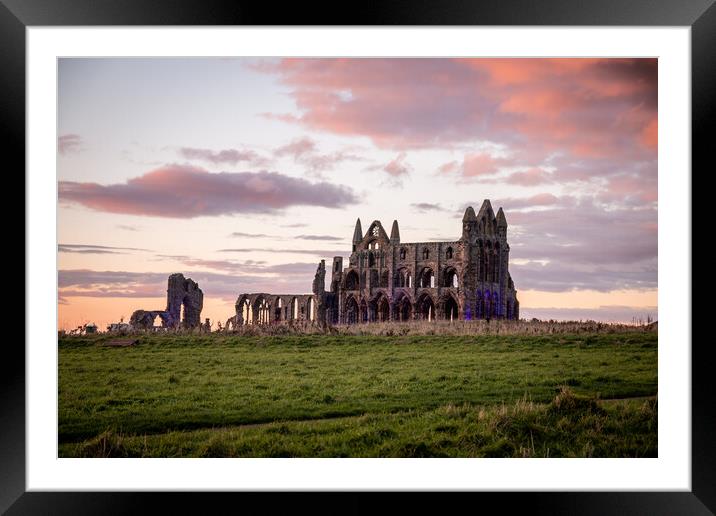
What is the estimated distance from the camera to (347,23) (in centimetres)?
980

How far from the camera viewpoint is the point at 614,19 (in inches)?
389

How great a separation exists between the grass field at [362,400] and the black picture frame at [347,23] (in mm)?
2220

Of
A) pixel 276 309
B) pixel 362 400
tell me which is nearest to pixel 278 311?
pixel 276 309

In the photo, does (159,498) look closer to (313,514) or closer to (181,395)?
(313,514)

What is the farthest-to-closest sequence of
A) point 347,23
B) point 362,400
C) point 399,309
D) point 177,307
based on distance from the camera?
1. point 399,309
2. point 177,307
3. point 362,400
4. point 347,23

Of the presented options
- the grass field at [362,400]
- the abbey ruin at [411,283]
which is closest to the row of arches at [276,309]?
the abbey ruin at [411,283]

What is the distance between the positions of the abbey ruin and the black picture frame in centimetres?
4080

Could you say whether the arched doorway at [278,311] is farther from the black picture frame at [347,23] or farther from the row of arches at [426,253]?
the black picture frame at [347,23]

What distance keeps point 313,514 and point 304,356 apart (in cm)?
1374

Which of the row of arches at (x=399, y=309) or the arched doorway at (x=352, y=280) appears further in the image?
the arched doorway at (x=352, y=280)

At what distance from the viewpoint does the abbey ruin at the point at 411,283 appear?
171 ft

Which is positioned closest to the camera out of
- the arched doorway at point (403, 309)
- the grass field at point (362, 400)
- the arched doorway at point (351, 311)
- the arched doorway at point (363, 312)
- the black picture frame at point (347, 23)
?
Result: the black picture frame at point (347, 23)

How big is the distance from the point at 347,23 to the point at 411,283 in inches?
1825

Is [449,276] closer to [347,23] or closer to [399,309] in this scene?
[399,309]
